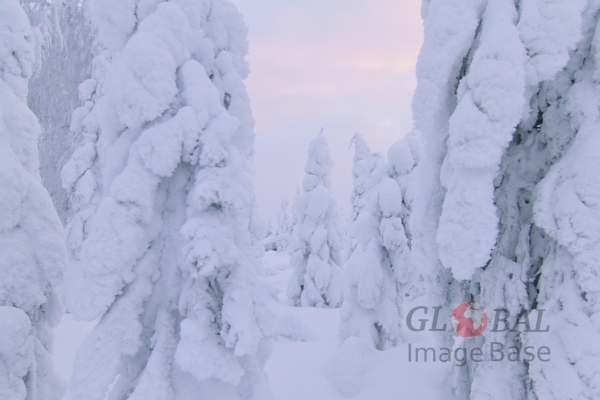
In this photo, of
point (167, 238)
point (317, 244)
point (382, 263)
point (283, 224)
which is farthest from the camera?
point (283, 224)

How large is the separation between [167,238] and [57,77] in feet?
43.3

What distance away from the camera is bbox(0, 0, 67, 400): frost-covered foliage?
5.00 metres

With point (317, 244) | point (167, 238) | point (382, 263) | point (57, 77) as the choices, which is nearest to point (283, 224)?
point (317, 244)

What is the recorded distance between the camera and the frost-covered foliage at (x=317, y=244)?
59.2 feet

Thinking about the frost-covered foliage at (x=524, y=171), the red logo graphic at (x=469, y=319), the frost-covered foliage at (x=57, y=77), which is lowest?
the red logo graphic at (x=469, y=319)

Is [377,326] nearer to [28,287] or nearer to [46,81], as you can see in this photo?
[28,287]

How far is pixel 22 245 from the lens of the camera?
209 inches

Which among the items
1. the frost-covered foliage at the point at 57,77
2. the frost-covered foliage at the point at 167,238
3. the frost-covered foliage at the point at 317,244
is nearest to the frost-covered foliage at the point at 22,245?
the frost-covered foliage at the point at 167,238

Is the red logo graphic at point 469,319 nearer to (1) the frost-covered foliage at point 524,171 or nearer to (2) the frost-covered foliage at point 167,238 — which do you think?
(1) the frost-covered foliage at point 524,171

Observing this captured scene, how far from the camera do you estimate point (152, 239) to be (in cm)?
508

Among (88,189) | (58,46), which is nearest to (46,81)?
(58,46)

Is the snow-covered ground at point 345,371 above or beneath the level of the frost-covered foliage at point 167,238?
beneath

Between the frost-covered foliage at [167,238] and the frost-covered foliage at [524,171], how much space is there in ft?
8.78

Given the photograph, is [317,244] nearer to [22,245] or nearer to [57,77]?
[57,77]
